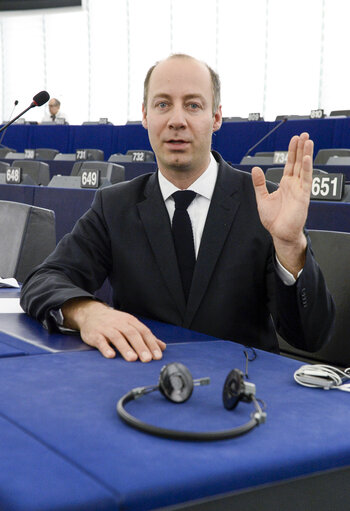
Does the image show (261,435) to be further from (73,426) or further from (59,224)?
(59,224)

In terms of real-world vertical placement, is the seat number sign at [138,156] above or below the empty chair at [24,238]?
above

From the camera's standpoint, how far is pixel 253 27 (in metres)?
13.5

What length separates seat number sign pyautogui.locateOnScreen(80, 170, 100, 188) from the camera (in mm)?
4305

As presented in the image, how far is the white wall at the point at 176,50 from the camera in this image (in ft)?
41.9

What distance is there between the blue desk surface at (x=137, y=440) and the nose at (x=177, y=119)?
0.78 m

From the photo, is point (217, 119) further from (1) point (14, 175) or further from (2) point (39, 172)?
(2) point (39, 172)

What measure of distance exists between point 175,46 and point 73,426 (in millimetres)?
14746

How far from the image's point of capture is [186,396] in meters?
0.87

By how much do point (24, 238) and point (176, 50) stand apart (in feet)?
42.8

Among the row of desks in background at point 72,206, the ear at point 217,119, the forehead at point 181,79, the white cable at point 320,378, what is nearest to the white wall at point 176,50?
the row of desks in background at point 72,206

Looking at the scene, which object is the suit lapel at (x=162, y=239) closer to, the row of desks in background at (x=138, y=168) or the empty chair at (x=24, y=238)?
the empty chair at (x=24, y=238)

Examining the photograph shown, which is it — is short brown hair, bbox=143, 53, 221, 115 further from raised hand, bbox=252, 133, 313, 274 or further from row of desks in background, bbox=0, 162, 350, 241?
row of desks in background, bbox=0, 162, 350, 241

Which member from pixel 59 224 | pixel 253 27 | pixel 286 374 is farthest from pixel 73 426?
pixel 253 27

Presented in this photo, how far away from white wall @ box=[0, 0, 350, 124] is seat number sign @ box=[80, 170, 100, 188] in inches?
362
